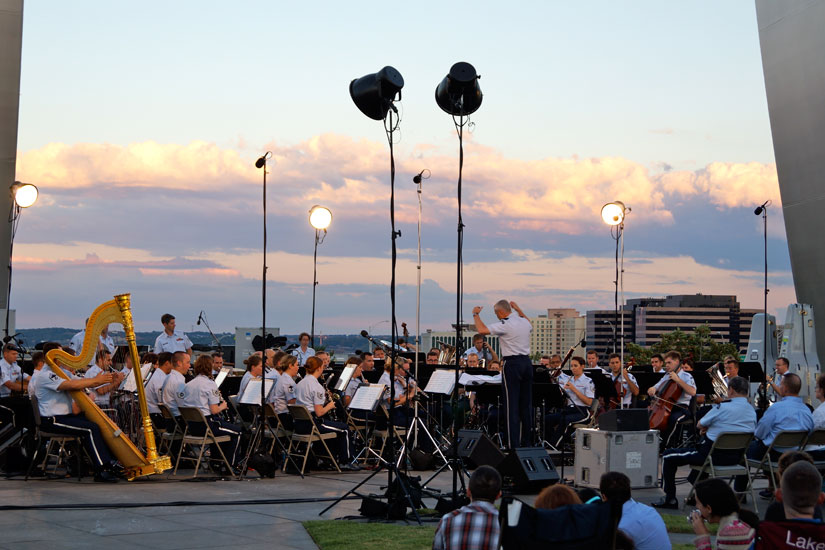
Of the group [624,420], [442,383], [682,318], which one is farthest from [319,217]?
[682,318]

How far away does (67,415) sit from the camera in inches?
479

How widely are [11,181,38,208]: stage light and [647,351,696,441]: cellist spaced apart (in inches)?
445

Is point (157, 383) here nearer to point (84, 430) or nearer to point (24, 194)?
point (84, 430)

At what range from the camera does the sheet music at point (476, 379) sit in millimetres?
13722

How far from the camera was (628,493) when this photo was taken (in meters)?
5.67

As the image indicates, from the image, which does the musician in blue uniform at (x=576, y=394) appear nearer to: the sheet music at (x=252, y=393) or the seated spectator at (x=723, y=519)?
the sheet music at (x=252, y=393)

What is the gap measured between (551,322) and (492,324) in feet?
100

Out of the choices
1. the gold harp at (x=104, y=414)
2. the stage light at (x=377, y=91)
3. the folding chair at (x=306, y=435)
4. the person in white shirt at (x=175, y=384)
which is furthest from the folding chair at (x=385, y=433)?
the stage light at (x=377, y=91)

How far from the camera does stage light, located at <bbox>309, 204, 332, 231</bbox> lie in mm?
19328

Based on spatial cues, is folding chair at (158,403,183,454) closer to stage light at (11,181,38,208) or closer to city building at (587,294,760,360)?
stage light at (11,181,38,208)

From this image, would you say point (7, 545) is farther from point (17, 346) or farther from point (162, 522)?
point (17, 346)

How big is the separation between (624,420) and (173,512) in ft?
17.5

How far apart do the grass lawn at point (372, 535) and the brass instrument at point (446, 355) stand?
9.73 meters

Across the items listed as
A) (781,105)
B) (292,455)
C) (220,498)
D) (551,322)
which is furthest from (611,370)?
(551,322)
